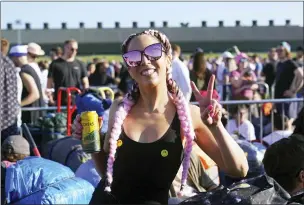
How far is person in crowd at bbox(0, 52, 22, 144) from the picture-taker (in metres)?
7.16

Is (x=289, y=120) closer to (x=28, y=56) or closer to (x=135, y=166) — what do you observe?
(x=28, y=56)

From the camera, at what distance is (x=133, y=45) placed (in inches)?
153

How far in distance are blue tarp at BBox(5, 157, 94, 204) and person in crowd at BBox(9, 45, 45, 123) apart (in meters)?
3.64

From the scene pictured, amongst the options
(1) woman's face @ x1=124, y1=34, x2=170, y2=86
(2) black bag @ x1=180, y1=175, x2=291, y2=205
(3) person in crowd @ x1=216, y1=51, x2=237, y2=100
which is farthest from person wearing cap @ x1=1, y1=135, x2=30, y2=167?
(3) person in crowd @ x1=216, y1=51, x2=237, y2=100

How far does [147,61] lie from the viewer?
3.82 metres

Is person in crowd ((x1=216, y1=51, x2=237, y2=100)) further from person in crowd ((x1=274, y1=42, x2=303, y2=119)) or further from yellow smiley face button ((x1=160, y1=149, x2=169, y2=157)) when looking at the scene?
yellow smiley face button ((x1=160, y1=149, x2=169, y2=157))

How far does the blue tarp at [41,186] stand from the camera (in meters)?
5.39

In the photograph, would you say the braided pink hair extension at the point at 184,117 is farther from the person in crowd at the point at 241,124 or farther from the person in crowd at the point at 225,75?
the person in crowd at the point at 225,75

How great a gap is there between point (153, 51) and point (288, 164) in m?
0.92

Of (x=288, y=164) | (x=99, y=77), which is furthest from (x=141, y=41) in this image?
(x=99, y=77)

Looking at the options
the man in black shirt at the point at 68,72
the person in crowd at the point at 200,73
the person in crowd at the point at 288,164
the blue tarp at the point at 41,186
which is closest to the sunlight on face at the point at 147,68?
the person in crowd at the point at 288,164

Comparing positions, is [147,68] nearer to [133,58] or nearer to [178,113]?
[133,58]

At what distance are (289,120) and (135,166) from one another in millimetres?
6398

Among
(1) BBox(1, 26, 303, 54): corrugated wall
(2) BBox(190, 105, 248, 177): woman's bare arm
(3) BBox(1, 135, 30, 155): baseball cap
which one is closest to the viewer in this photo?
(2) BBox(190, 105, 248, 177): woman's bare arm
